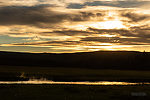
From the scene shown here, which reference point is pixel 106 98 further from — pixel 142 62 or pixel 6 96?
pixel 142 62

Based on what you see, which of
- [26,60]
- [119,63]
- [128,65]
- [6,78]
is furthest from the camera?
[26,60]

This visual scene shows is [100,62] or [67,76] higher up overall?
[100,62]

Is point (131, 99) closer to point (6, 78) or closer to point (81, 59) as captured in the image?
point (6, 78)

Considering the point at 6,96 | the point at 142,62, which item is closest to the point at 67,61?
the point at 142,62

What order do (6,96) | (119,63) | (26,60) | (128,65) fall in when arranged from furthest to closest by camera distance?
(26,60) < (119,63) < (128,65) < (6,96)

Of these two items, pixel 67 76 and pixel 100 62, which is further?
pixel 100 62

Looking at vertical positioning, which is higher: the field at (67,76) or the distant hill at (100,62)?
the distant hill at (100,62)

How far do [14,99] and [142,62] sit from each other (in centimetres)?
13045

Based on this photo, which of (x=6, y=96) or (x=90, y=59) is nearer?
(x=6, y=96)

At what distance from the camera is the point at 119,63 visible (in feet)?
537

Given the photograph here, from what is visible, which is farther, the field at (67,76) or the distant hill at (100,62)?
the distant hill at (100,62)

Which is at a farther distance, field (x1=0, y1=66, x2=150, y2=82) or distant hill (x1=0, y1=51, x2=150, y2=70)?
distant hill (x1=0, y1=51, x2=150, y2=70)

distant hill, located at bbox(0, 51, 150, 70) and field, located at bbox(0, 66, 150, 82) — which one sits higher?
distant hill, located at bbox(0, 51, 150, 70)

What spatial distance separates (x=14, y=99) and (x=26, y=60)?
148 m
